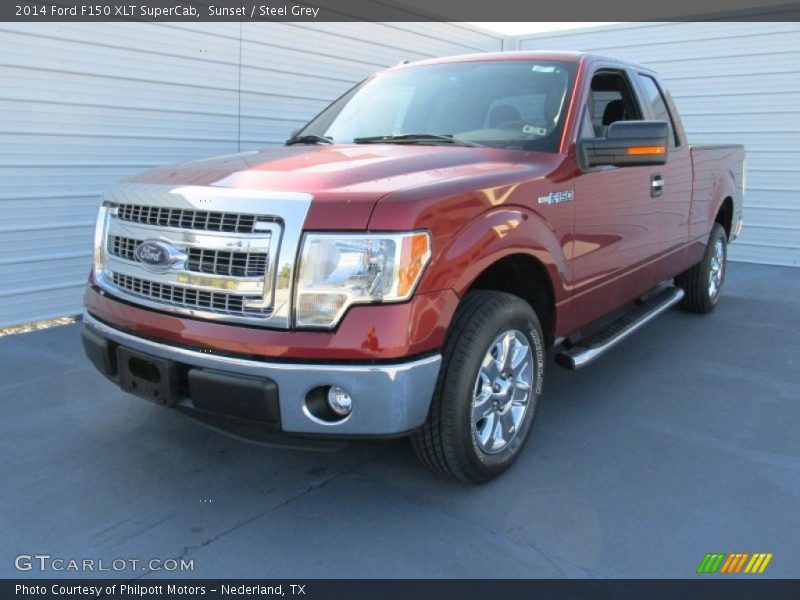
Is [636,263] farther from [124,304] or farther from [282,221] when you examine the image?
[124,304]

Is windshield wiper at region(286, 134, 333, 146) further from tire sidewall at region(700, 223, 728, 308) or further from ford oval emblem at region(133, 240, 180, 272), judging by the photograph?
tire sidewall at region(700, 223, 728, 308)

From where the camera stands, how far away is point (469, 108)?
3.81m

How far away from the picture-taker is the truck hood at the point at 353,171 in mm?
2570

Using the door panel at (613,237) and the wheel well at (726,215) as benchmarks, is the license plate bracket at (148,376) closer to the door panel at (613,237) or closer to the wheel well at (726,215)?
the door panel at (613,237)

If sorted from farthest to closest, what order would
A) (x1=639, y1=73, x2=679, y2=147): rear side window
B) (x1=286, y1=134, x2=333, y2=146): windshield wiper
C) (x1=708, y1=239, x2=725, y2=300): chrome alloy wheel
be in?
1. (x1=708, y1=239, x2=725, y2=300): chrome alloy wheel
2. (x1=639, y1=73, x2=679, y2=147): rear side window
3. (x1=286, y1=134, x2=333, y2=146): windshield wiper

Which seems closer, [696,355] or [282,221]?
[282,221]

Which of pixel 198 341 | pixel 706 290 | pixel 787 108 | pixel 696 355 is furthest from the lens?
pixel 787 108

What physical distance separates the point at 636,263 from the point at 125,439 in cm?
311

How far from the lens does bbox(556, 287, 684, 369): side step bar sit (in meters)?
3.61

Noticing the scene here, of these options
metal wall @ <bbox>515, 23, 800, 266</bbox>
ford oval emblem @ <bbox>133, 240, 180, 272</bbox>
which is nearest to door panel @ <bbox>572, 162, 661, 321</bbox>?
ford oval emblem @ <bbox>133, 240, 180, 272</bbox>

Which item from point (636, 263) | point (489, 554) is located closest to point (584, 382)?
point (636, 263)

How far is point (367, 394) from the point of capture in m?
2.49

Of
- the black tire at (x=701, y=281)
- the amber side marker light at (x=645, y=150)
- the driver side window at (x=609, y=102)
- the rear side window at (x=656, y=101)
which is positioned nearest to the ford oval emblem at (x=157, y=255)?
the amber side marker light at (x=645, y=150)

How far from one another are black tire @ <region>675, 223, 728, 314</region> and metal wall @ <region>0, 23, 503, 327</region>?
4.38m
